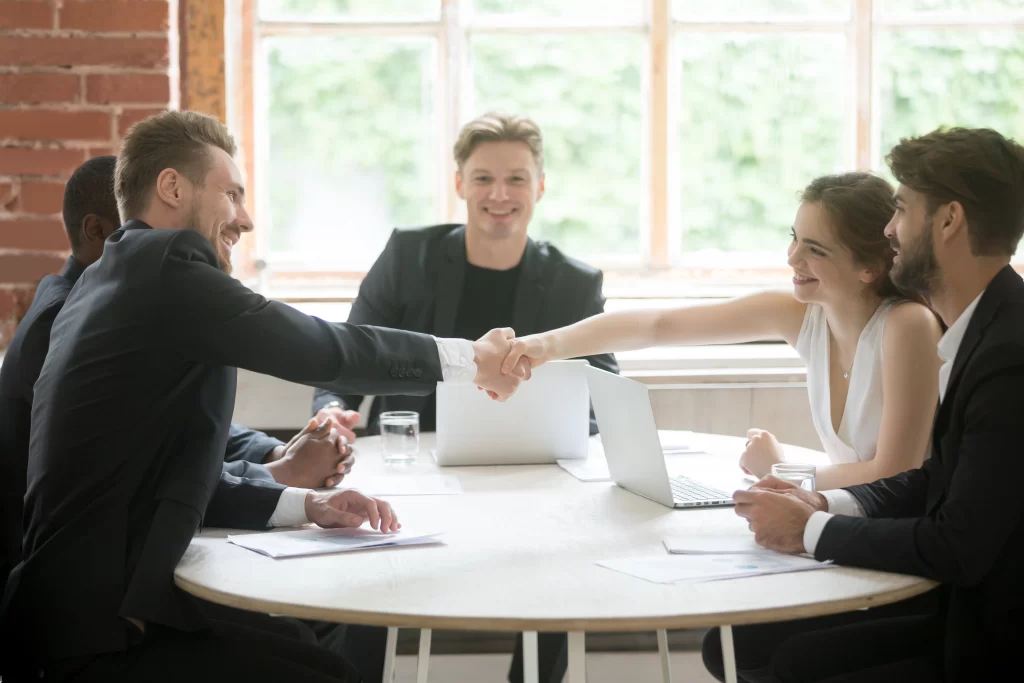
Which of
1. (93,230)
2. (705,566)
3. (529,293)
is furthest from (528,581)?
(529,293)

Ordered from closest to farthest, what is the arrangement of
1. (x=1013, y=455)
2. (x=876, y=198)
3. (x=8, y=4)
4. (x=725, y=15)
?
(x=1013, y=455)
(x=876, y=198)
(x=8, y=4)
(x=725, y=15)

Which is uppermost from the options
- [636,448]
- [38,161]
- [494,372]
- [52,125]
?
[52,125]

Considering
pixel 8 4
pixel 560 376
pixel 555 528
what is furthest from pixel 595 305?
pixel 8 4

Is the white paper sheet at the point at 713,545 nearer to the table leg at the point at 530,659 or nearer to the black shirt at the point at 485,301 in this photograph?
the table leg at the point at 530,659

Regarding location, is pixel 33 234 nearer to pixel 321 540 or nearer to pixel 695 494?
pixel 321 540

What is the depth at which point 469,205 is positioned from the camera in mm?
2895

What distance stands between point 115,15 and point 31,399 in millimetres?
1616

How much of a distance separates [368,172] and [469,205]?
87 centimetres

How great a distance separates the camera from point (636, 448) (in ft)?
A: 6.16

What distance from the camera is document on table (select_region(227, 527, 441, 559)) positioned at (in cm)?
156

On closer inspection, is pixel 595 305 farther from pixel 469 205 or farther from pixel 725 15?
pixel 725 15

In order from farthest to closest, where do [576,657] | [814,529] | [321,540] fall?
[321,540], [814,529], [576,657]

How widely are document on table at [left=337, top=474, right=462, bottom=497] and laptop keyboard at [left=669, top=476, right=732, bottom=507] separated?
1.36 feet

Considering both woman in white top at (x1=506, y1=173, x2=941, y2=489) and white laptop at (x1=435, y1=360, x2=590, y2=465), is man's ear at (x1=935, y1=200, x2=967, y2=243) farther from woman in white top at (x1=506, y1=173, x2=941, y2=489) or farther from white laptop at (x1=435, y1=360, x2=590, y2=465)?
white laptop at (x1=435, y1=360, x2=590, y2=465)
